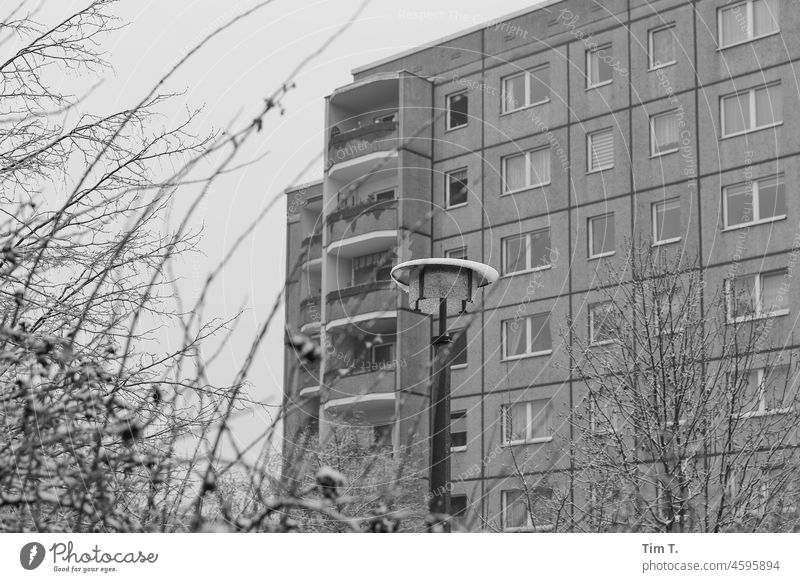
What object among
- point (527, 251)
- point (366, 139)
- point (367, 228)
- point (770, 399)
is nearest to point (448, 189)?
point (367, 228)

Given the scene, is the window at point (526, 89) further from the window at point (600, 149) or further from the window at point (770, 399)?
the window at point (770, 399)

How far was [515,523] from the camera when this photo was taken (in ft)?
89.5

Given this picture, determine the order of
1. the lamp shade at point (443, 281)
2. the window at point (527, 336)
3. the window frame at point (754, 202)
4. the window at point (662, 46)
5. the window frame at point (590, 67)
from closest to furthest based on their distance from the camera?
1. the lamp shade at point (443, 281)
2. the window frame at point (754, 202)
3. the window at point (662, 46)
4. the window at point (527, 336)
5. the window frame at point (590, 67)

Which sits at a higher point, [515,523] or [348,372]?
[515,523]

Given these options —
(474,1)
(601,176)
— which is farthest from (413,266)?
(601,176)

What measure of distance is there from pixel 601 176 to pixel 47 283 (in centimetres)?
2620

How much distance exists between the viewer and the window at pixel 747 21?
98.9 ft

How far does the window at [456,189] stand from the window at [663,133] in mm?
5790

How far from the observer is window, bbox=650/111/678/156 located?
104 ft

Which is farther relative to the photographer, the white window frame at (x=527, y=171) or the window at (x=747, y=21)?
the white window frame at (x=527, y=171)

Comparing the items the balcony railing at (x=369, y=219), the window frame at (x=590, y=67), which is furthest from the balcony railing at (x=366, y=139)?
the window frame at (x=590, y=67)
